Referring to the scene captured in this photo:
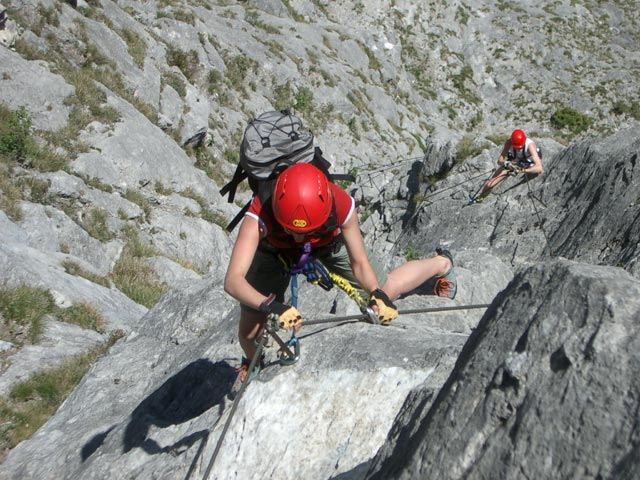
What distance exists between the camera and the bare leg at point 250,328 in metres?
6.17

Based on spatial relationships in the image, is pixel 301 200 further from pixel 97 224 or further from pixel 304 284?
pixel 97 224

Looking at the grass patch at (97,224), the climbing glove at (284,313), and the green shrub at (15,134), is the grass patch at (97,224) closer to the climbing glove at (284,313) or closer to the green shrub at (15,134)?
the green shrub at (15,134)

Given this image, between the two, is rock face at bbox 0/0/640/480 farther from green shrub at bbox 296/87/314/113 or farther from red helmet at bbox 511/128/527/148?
red helmet at bbox 511/128/527/148

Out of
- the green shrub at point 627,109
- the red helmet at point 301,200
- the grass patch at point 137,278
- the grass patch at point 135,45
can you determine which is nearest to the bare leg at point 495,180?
the grass patch at point 137,278

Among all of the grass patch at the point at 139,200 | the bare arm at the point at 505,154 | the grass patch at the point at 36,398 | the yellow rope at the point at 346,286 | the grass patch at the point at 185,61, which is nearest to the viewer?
the yellow rope at the point at 346,286

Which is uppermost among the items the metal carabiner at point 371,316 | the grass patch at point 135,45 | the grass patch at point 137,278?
the metal carabiner at point 371,316

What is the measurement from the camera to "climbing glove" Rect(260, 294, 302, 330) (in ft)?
16.0

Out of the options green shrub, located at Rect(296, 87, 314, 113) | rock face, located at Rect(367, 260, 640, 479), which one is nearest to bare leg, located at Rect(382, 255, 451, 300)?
rock face, located at Rect(367, 260, 640, 479)

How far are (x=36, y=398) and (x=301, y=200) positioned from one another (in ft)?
20.6

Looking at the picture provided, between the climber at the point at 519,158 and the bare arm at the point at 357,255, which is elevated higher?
the bare arm at the point at 357,255

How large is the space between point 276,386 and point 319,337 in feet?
2.73

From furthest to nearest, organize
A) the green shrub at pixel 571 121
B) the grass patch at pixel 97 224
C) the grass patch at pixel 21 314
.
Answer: the green shrub at pixel 571 121, the grass patch at pixel 97 224, the grass patch at pixel 21 314

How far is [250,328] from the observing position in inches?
247

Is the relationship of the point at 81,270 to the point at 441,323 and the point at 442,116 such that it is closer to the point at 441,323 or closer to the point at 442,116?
the point at 441,323
